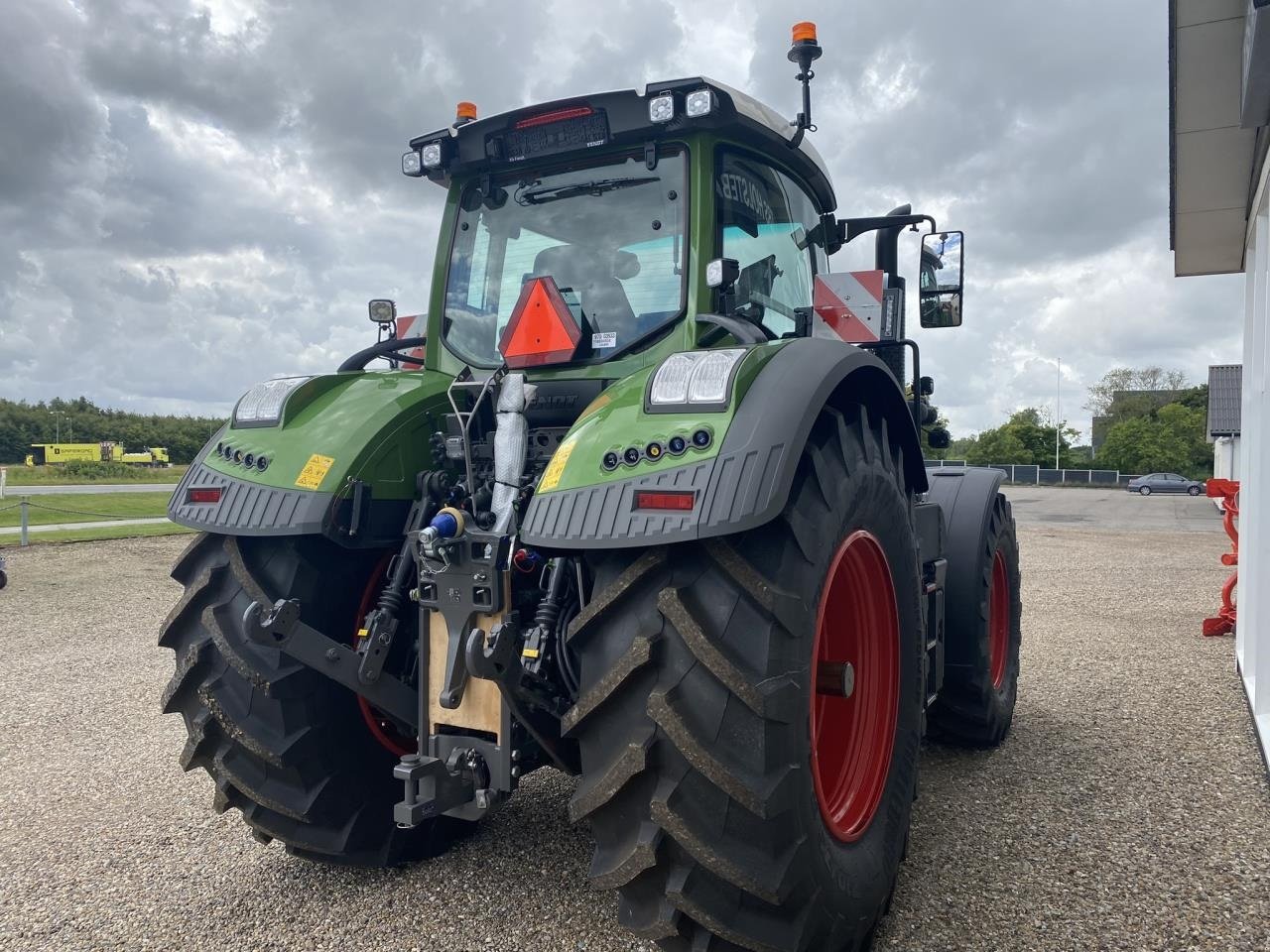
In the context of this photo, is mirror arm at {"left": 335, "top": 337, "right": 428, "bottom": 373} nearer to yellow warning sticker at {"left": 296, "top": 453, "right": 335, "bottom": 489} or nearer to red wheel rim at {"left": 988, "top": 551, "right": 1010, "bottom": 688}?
yellow warning sticker at {"left": 296, "top": 453, "right": 335, "bottom": 489}

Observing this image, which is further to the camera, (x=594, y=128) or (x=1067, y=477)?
(x=1067, y=477)

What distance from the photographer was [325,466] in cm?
257

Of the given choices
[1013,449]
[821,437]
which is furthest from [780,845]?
[1013,449]

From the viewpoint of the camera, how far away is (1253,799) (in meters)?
3.59

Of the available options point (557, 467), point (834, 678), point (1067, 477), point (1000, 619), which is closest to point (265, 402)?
point (557, 467)

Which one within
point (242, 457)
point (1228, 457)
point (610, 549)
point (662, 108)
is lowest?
point (610, 549)

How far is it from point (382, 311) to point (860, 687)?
2.32m

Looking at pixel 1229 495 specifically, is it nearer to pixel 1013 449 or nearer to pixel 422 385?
pixel 422 385

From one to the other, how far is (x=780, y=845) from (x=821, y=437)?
3.23 ft

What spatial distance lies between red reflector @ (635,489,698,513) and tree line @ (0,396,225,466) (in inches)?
1966

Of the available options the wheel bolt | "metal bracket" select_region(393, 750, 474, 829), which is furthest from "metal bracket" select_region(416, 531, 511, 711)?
the wheel bolt

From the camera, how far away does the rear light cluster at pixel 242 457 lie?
261 centimetres

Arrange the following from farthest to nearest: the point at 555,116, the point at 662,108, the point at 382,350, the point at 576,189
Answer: the point at 382,350 < the point at 576,189 < the point at 555,116 < the point at 662,108

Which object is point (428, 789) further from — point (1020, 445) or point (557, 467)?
point (1020, 445)
